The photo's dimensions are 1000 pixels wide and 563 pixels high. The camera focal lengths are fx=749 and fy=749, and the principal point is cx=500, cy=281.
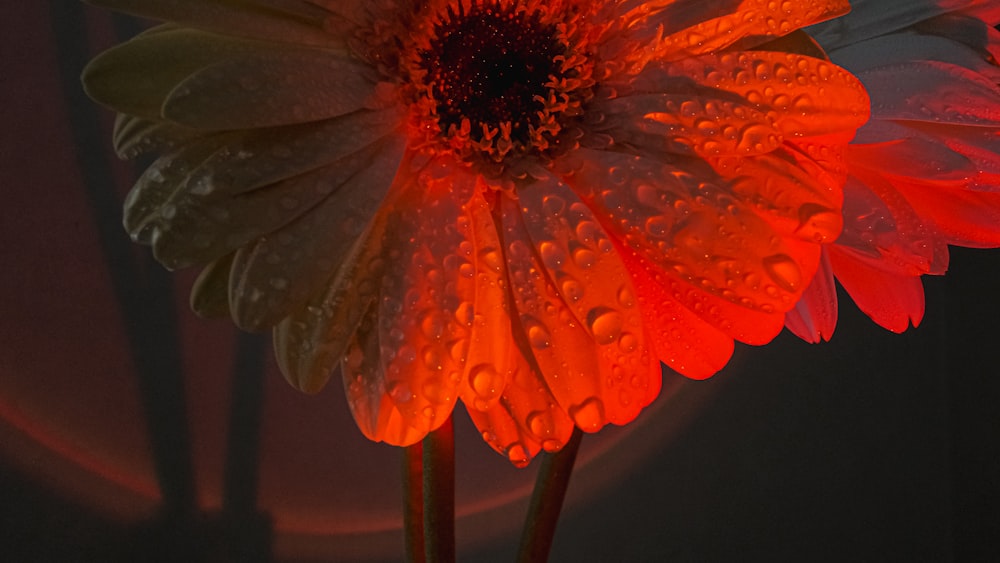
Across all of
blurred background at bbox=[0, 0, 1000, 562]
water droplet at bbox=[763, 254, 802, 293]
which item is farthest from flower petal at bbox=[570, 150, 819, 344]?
blurred background at bbox=[0, 0, 1000, 562]

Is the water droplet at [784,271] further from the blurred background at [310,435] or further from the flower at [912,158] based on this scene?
the blurred background at [310,435]

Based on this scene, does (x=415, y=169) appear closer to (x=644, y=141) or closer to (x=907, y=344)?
(x=644, y=141)

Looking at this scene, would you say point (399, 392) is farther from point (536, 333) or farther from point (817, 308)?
point (817, 308)

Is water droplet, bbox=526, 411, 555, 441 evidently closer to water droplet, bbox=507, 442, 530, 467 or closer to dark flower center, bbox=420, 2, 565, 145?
water droplet, bbox=507, 442, 530, 467

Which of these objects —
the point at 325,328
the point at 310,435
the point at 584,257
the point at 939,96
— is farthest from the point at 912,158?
the point at 310,435

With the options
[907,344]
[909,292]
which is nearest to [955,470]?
[907,344]
